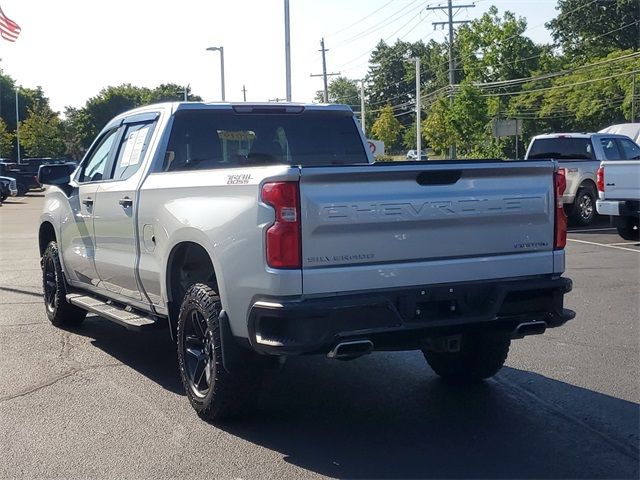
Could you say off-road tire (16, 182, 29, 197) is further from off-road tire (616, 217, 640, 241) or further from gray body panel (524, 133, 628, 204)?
off-road tire (616, 217, 640, 241)

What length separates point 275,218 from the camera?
4598 millimetres

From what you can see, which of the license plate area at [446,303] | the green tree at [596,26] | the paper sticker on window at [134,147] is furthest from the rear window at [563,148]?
the green tree at [596,26]

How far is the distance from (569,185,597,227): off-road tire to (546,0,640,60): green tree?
61193mm

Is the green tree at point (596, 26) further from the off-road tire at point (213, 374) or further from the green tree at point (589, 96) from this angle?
the off-road tire at point (213, 374)

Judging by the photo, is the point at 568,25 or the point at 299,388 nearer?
the point at 299,388

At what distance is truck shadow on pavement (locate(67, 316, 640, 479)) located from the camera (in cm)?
466

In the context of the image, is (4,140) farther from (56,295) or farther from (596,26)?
(56,295)

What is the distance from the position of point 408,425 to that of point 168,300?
1860mm

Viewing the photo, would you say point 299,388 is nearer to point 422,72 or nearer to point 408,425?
point 408,425

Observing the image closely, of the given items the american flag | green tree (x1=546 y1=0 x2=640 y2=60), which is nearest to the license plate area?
the american flag

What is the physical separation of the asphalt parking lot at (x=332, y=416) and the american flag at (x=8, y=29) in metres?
12.7

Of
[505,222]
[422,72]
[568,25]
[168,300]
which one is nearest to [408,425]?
[505,222]

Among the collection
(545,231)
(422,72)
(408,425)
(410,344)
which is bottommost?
(408,425)

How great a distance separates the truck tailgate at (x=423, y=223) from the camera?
4617 millimetres
